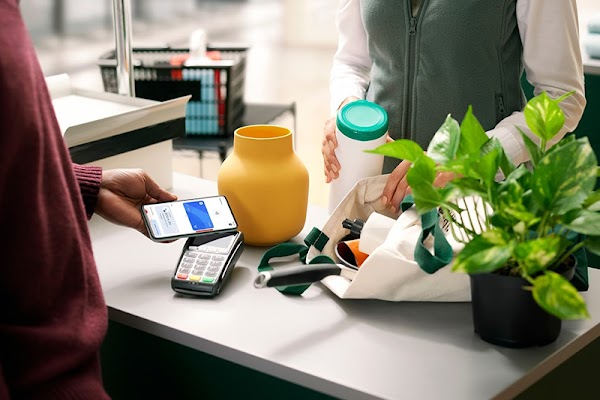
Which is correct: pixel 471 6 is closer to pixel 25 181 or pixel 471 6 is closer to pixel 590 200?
pixel 590 200

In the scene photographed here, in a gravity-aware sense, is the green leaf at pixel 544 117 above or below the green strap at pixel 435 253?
above

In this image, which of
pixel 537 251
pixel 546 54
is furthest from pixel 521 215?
pixel 546 54

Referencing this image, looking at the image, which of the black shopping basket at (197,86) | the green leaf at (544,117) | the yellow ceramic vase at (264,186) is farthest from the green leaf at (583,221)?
the black shopping basket at (197,86)

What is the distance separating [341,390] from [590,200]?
0.38 metres

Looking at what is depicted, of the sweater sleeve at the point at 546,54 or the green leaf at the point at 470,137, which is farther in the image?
the sweater sleeve at the point at 546,54

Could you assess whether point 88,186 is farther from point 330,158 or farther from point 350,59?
point 350,59

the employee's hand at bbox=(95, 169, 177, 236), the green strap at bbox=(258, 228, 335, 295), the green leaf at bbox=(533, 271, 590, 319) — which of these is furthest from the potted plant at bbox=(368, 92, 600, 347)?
the employee's hand at bbox=(95, 169, 177, 236)

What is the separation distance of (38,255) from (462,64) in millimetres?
1003

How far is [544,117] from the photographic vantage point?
3.73ft

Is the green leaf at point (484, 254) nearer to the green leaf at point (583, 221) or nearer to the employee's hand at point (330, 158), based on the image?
the green leaf at point (583, 221)

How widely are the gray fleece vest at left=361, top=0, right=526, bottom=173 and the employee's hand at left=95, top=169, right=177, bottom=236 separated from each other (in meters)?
0.55

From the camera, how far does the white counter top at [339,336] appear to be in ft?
3.55

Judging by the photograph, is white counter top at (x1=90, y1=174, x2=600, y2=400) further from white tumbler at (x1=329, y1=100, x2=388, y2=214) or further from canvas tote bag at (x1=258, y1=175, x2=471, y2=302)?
white tumbler at (x1=329, y1=100, x2=388, y2=214)

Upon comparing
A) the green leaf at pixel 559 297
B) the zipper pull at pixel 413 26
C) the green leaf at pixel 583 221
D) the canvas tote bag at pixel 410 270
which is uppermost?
the zipper pull at pixel 413 26
